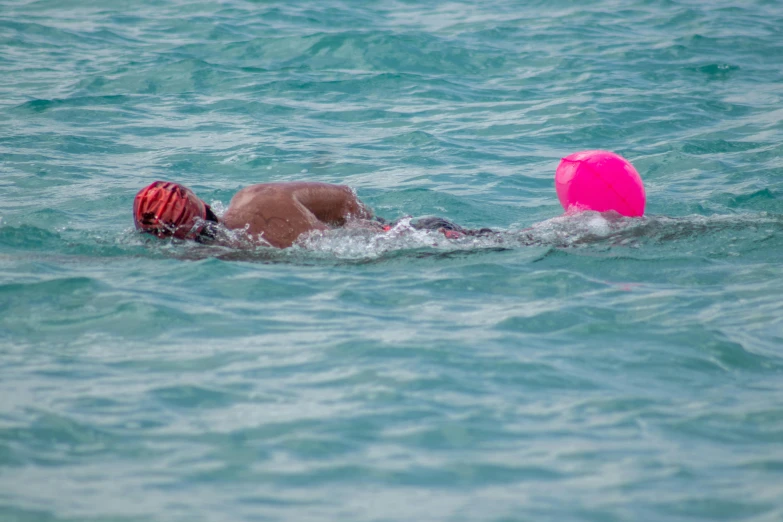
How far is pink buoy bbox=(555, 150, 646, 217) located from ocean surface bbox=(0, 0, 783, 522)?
0.67 ft

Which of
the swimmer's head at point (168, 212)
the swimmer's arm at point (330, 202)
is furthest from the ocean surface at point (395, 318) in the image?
the swimmer's arm at point (330, 202)

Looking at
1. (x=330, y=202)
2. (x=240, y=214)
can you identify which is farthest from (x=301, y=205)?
(x=240, y=214)

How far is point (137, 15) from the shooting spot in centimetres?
1825

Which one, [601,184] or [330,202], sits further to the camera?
[330,202]

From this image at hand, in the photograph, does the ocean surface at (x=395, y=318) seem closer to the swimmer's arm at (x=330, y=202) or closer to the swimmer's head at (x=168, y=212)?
the swimmer's head at (x=168, y=212)

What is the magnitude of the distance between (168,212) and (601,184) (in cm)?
343

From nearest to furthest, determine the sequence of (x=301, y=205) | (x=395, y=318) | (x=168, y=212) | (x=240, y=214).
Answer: (x=395, y=318)
(x=168, y=212)
(x=240, y=214)
(x=301, y=205)

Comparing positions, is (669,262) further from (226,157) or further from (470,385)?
(226,157)

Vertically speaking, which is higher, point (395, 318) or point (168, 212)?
point (168, 212)

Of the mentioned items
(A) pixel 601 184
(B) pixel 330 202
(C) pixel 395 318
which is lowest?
(C) pixel 395 318

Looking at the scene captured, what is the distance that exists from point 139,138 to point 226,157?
1454 mm

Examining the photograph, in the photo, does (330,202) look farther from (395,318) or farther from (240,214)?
(395,318)

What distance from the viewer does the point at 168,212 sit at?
6.51 metres

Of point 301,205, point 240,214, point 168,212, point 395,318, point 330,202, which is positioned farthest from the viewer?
point 330,202
